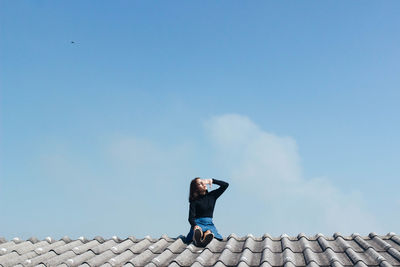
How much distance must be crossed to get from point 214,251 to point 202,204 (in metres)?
1.13

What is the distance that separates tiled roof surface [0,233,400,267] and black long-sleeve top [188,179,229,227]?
20.3 inches

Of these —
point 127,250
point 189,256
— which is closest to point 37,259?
point 127,250

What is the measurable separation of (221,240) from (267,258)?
173cm

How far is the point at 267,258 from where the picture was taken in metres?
6.33

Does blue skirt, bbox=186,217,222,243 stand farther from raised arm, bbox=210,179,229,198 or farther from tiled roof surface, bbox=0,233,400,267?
raised arm, bbox=210,179,229,198

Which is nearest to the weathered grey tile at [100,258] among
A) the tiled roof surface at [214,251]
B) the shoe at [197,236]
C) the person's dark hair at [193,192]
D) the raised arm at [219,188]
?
the tiled roof surface at [214,251]

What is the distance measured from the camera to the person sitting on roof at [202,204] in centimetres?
788

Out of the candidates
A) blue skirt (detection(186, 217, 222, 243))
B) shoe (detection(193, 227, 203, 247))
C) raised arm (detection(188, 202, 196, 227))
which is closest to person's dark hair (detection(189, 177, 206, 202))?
raised arm (detection(188, 202, 196, 227))

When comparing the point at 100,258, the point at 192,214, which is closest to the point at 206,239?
the point at 192,214

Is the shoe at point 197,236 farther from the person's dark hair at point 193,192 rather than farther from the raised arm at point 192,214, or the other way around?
the person's dark hair at point 193,192

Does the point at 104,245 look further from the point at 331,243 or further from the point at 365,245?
the point at 365,245

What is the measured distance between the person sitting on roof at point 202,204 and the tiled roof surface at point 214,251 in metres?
0.26

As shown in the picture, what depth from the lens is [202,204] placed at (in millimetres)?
8016

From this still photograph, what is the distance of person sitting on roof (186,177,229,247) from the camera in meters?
7.88
